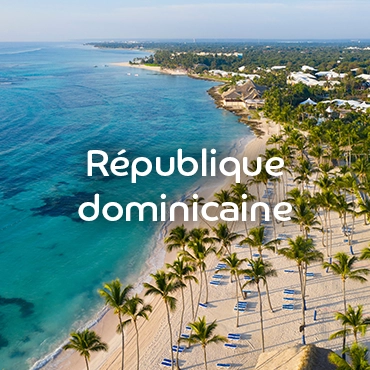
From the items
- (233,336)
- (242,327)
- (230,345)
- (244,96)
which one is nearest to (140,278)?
(242,327)

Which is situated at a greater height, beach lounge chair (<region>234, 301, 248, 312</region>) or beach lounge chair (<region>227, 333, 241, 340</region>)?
beach lounge chair (<region>234, 301, 248, 312</region>)

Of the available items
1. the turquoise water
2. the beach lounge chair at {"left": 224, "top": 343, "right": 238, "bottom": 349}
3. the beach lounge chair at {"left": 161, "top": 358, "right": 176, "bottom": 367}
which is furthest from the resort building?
the beach lounge chair at {"left": 161, "top": 358, "right": 176, "bottom": 367}

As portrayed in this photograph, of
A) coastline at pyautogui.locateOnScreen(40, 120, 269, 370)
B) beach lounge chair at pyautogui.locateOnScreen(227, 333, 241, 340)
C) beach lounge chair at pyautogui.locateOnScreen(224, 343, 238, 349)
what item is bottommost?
coastline at pyautogui.locateOnScreen(40, 120, 269, 370)

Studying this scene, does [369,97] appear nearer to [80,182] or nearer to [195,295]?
[80,182]

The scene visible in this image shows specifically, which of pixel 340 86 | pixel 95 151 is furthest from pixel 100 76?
pixel 95 151

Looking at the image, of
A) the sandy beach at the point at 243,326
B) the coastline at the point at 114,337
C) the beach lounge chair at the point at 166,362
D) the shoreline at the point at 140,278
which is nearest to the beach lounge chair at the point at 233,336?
the sandy beach at the point at 243,326

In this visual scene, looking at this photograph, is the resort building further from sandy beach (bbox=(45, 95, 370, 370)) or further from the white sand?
the white sand
